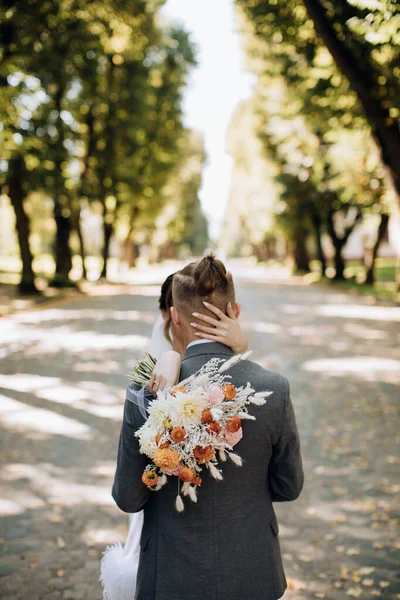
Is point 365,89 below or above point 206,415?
above

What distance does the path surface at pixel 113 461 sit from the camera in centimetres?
425

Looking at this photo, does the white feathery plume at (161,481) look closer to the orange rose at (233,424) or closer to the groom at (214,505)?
the groom at (214,505)

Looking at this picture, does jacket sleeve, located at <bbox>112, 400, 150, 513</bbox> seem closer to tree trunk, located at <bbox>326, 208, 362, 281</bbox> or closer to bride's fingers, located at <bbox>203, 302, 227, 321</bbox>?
bride's fingers, located at <bbox>203, 302, 227, 321</bbox>

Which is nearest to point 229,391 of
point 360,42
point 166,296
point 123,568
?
point 166,296

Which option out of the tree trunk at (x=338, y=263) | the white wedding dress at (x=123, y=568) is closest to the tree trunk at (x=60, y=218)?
the tree trunk at (x=338, y=263)

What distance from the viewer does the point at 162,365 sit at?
2.11m

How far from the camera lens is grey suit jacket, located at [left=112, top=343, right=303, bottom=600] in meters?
2.07

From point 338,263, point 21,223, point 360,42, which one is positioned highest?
point 360,42

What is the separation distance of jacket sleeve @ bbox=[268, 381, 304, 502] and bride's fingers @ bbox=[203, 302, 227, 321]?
0.34 meters

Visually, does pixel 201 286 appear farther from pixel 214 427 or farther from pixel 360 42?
pixel 360 42

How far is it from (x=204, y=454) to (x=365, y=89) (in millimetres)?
9017

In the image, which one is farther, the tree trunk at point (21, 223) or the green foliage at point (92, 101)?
the tree trunk at point (21, 223)

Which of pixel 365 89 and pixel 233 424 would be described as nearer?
pixel 233 424

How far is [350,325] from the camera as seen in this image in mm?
16812
